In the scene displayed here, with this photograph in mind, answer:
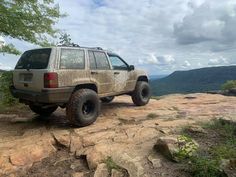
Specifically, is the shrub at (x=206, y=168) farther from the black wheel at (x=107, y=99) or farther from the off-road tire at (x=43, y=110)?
the black wheel at (x=107, y=99)

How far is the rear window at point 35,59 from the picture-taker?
790 centimetres

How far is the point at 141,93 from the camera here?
36.4ft

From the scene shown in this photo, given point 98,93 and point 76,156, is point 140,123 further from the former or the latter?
point 76,156

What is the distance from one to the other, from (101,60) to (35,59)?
187 centimetres

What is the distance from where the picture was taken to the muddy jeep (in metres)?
7.71

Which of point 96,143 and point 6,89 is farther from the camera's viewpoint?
point 6,89

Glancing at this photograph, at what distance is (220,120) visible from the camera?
7.71 m

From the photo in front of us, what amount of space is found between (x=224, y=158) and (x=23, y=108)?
7.98 meters

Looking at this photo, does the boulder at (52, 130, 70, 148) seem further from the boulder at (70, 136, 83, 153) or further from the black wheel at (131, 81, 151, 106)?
the black wheel at (131, 81, 151, 106)

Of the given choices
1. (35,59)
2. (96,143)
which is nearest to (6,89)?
(35,59)

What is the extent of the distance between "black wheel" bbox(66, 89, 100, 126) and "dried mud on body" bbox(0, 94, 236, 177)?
201mm

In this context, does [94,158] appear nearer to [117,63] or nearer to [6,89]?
[117,63]

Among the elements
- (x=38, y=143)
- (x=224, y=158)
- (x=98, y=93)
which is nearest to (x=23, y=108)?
(x=98, y=93)

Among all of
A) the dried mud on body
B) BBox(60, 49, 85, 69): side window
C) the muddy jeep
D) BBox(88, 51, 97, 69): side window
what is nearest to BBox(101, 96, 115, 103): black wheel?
the dried mud on body
